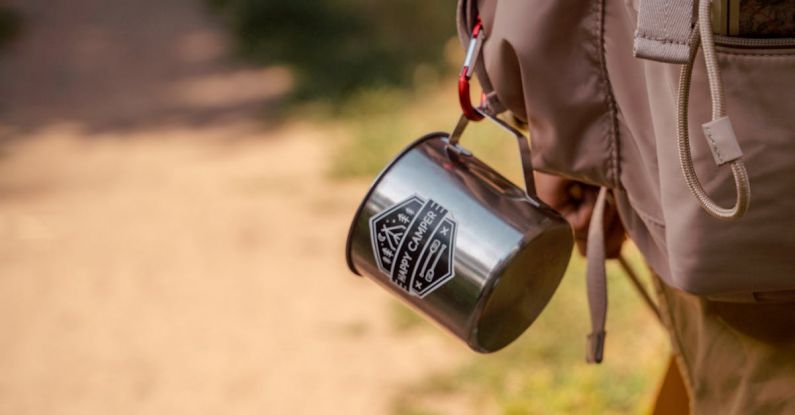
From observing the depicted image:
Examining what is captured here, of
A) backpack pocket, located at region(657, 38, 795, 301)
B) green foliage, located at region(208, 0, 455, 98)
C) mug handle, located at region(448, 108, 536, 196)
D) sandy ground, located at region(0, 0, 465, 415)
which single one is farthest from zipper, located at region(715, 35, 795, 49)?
green foliage, located at region(208, 0, 455, 98)

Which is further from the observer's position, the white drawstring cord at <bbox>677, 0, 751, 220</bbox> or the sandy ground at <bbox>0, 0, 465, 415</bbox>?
the sandy ground at <bbox>0, 0, 465, 415</bbox>

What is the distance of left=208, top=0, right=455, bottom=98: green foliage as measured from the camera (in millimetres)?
5328

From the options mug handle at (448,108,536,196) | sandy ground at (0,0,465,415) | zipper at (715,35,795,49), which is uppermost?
zipper at (715,35,795,49)

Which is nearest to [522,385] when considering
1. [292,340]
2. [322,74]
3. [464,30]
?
[292,340]

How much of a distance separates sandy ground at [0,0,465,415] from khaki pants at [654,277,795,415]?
186 centimetres

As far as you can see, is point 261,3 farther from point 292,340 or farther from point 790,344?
point 790,344

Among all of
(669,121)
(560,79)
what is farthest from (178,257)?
(669,121)

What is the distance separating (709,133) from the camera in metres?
0.85

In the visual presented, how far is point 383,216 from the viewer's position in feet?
3.95

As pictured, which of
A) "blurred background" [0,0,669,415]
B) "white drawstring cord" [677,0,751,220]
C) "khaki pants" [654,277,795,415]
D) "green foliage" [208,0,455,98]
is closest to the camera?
"white drawstring cord" [677,0,751,220]

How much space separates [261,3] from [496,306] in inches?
209

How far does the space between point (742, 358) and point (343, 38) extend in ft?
16.4

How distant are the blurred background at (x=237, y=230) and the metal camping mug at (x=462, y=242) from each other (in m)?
1.55

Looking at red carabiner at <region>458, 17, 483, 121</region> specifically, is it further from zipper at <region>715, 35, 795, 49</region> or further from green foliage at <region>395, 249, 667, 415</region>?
green foliage at <region>395, 249, 667, 415</region>
